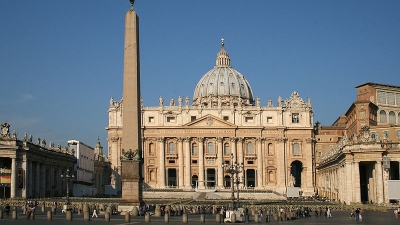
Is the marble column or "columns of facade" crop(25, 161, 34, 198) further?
"columns of facade" crop(25, 161, 34, 198)

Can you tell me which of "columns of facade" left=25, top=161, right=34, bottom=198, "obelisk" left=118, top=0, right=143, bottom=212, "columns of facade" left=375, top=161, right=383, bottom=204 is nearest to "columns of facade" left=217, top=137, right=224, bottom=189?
"columns of facade" left=25, top=161, right=34, bottom=198

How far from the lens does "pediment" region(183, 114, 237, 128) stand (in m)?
107

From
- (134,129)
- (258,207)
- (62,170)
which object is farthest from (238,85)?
(134,129)

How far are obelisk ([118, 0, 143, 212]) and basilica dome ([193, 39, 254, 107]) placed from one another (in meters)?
95.7

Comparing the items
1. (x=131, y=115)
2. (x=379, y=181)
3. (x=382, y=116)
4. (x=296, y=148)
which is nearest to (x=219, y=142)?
(x=296, y=148)

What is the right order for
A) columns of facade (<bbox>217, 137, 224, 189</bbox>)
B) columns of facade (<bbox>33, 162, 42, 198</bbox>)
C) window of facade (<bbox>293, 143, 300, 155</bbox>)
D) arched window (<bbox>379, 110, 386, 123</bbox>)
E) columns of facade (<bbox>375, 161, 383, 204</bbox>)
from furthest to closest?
1. window of facade (<bbox>293, 143, 300, 155</bbox>)
2. columns of facade (<bbox>217, 137, 224, 189</bbox>)
3. arched window (<bbox>379, 110, 386, 123</bbox>)
4. columns of facade (<bbox>33, 162, 42, 198</bbox>)
5. columns of facade (<bbox>375, 161, 383, 204</bbox>)

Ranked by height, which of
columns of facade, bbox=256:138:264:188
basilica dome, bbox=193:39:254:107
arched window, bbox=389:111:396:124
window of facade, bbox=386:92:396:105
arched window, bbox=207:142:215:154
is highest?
basilica dome, bbox=193:39:254:107

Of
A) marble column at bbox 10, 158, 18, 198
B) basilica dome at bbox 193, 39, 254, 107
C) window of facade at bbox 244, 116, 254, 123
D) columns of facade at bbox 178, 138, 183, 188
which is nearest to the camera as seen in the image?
marble column at bbox 10, 158, 18, 198

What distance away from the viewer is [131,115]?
133 feet

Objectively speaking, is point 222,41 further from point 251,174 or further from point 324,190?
point 324,190

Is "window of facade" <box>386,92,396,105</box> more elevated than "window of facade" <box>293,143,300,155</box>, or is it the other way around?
"window of facade" <box>386,92,396,105</box>

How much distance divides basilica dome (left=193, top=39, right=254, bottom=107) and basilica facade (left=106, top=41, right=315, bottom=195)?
1152 inches

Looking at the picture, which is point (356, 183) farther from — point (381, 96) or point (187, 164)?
point (187, 164)

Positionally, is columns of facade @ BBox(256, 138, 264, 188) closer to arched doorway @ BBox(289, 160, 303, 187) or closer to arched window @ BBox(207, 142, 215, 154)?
arched doorway @ BBox(289, 160, 303, 187)
